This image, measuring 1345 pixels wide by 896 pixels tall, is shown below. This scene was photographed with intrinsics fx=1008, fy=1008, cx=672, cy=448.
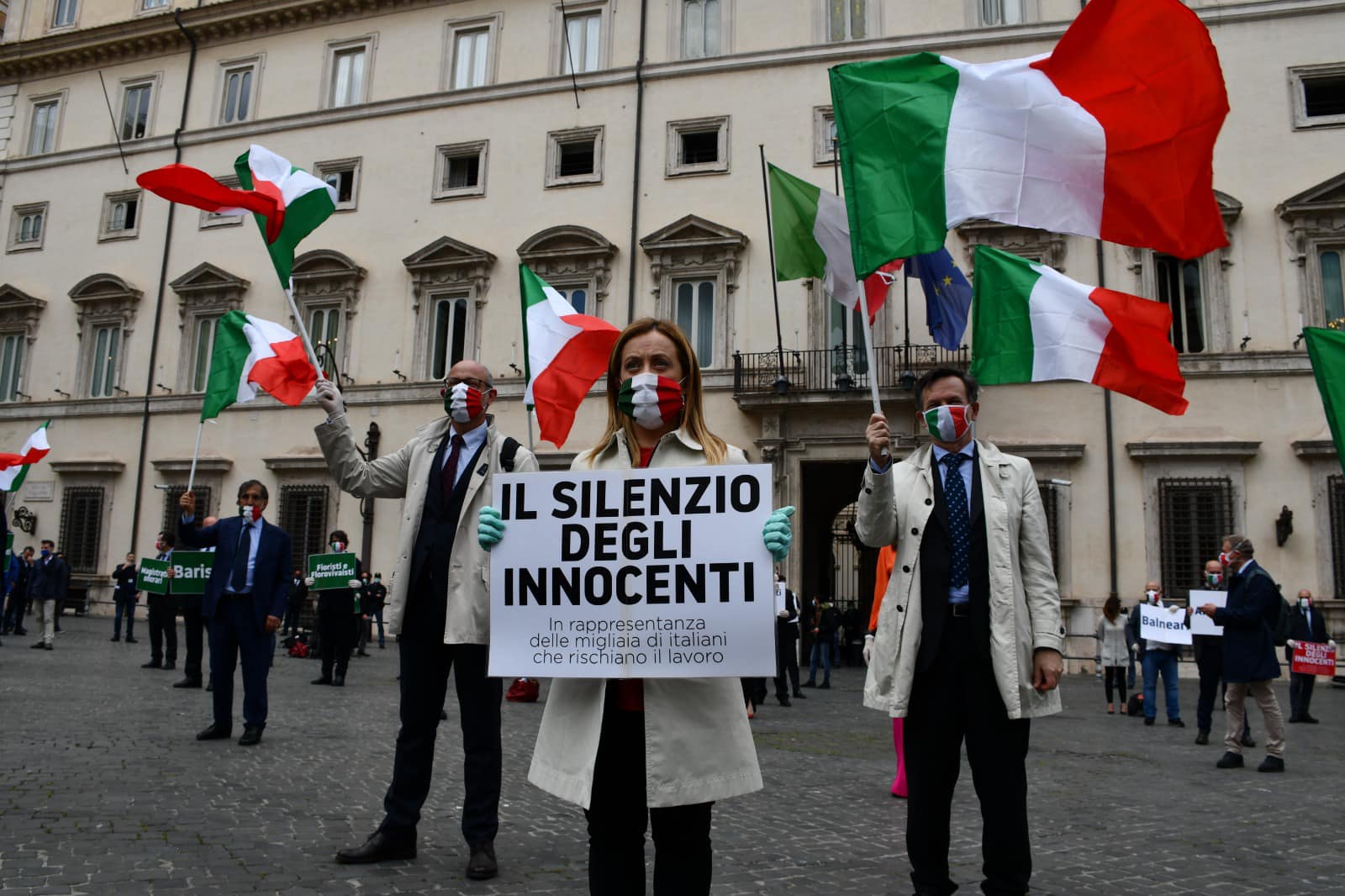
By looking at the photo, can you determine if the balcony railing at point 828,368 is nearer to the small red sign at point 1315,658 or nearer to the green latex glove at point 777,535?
the small red sign at point 1315,658

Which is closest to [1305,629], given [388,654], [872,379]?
[872,379]

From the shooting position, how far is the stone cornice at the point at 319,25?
2192 cm

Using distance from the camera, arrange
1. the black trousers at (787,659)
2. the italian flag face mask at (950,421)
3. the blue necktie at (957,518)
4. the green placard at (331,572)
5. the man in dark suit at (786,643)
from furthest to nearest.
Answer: the black trousers at (787,659), the man in dark suit at (786,643), the green placard at (331,572), the italian flag face mask at (950,421), the blue necktie at (957,518)

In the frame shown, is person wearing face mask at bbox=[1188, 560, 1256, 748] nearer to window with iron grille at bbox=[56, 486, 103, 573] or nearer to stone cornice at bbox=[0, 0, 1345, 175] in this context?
stone cornice at bbox=[0, 0, 1345, 175]

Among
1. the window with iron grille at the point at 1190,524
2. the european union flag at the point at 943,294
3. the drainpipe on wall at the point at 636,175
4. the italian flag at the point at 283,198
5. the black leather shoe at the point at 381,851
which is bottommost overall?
the black leather shoe at the point at 381,851

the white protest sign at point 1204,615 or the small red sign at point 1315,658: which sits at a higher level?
the white protest sign at point 1204,615

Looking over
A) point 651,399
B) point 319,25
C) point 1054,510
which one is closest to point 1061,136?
point 651,399

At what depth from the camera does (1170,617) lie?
38.9 ft

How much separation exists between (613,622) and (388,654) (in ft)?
59.3

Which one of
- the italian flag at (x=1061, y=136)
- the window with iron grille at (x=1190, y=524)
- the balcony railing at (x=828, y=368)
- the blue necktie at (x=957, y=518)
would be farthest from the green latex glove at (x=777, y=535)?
the window with iron grille at (x=1190, y=524)

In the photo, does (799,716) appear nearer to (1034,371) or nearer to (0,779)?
(1034,371)

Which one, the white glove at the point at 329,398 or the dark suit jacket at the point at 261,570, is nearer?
the white glove at the point at 329,398

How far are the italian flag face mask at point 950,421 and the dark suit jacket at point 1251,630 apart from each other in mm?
6306

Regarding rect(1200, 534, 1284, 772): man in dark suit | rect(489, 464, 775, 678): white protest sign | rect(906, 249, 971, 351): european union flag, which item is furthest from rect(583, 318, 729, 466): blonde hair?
rect(1200, 534, 1284, 772): man in dark suit
